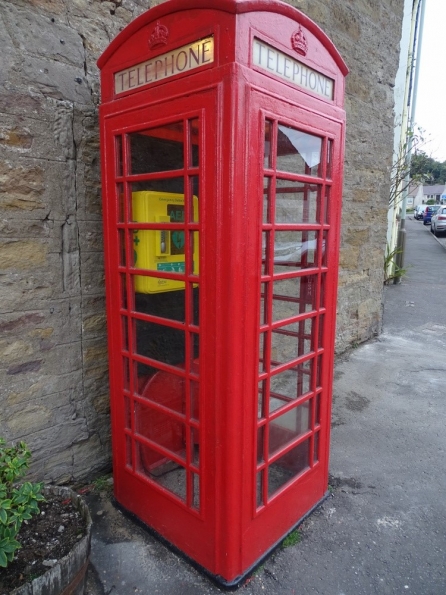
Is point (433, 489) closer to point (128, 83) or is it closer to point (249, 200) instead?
point (249, 200)

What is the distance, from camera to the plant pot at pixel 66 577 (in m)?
1.57

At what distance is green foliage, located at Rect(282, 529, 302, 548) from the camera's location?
2240 millimetres

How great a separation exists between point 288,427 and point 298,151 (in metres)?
1.42

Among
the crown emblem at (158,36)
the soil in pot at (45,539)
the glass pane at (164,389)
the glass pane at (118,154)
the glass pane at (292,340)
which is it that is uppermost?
the crown emblem at (158,36)

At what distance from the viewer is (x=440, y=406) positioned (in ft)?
12.9

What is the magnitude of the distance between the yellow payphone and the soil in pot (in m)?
1.12

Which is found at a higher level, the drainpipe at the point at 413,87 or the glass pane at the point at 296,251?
the drainpipe at the point at 413,87

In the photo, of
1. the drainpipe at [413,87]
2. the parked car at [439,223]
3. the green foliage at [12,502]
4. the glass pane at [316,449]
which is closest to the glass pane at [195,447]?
the green foliage at [12,502]

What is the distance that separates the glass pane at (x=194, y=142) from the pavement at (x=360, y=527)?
1886 mm

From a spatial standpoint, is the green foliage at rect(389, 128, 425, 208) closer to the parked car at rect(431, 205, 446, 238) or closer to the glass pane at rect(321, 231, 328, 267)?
the glass pane at rect(321, 231, 328, 267)

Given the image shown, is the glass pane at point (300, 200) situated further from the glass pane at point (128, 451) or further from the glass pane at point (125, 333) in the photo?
the glass pane at point (128, 451)

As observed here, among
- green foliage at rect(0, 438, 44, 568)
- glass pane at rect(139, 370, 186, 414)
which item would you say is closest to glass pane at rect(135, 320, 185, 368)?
glass pane at rect(139, 370, 186, 414)

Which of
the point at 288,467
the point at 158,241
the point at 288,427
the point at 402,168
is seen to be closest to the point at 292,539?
the point at 288,467

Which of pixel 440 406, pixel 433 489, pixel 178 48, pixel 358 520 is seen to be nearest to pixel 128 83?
pixel 178 48
